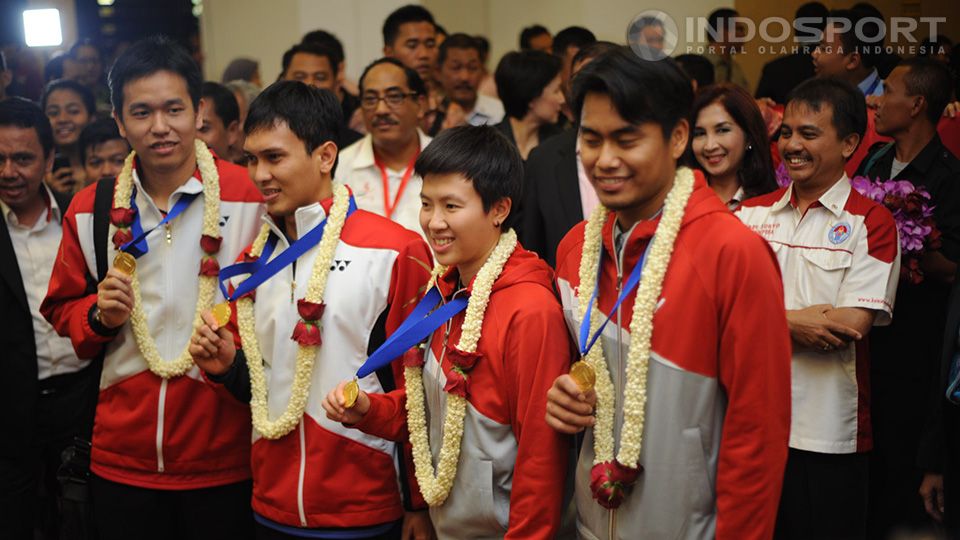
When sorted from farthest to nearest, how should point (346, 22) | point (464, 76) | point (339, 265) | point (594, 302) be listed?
point (346, 22)
point (464, 76)
point (339, 265)
point (594, 302)

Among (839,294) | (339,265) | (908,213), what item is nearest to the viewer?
(339,265)

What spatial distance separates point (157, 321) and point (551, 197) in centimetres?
178

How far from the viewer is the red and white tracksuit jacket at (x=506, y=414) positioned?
2.49 m

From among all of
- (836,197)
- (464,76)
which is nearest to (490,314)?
(836,197)

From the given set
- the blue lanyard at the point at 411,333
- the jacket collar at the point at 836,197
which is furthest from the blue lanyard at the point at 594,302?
the jacket collar at the point at 836,197

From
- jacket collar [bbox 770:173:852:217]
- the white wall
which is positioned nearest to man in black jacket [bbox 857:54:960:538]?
jacket collar [bbox 770:173:852:217]

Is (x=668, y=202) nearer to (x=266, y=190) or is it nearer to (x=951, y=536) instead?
(x=266, y=190)

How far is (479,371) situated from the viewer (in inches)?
105

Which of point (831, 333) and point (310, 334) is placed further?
point (831, 333)

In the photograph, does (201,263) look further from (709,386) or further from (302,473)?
(709,386)

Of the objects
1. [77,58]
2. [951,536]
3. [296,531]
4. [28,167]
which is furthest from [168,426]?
[77,58]

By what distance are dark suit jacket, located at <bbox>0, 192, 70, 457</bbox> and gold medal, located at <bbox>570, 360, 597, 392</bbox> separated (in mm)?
2525

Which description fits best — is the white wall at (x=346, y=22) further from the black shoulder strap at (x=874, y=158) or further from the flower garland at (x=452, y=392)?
the flower garland at (x=452, y=392)

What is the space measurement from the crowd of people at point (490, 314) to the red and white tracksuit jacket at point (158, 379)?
1 cm
